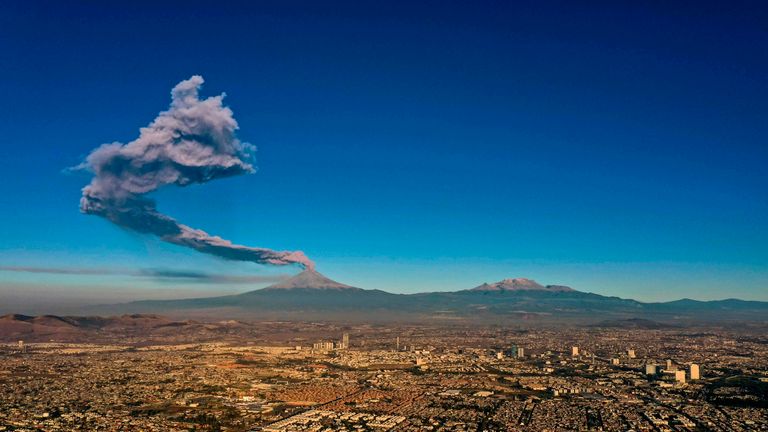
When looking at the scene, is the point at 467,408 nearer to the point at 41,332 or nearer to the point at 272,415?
the point at 272,415

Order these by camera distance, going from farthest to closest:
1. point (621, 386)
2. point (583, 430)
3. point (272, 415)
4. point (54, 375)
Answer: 1. point (54, 375)
2. point (621, 386)
3. point (272, 415)
4. point (583, 430)

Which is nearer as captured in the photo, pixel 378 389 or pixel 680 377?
pixel 378 389

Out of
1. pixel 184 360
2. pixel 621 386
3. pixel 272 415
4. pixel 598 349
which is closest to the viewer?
pixel 272 415

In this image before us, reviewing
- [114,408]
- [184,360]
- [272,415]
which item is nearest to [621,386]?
[272,415]

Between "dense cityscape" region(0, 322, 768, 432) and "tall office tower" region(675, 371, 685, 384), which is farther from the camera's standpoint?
"tall office tower" region(675, 371, 685, 384)

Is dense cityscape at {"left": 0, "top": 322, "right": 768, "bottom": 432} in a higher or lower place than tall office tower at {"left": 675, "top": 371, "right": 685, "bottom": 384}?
lower

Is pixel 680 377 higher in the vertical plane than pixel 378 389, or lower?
higher

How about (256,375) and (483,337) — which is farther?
(483,337)

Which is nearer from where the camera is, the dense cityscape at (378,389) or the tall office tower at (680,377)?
the dense cityscape at (378,389)
